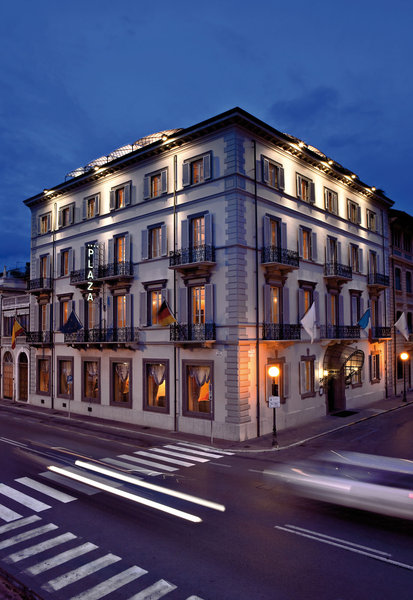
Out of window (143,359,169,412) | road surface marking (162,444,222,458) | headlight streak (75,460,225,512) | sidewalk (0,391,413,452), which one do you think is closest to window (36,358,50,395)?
sidewalk (0,391,413,452)

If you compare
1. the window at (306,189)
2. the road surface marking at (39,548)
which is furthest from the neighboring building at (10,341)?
the road surface marking at (39,548)

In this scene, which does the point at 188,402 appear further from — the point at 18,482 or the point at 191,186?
the point at 191,186

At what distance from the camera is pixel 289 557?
9.07 m

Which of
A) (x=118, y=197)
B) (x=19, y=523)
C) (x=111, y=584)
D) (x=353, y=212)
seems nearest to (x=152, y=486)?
(x=19, y=523)

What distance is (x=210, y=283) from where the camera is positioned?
22.3m

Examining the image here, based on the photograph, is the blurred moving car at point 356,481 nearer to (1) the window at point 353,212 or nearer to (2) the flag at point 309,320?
(2) the flag at point 309,320

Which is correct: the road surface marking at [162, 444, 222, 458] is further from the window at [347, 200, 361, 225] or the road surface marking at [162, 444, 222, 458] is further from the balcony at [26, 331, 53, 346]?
the window at [347, 200, 361, 225]

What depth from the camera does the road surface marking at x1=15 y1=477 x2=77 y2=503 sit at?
13000mm

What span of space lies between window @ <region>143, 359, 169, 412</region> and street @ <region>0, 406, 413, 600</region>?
274 inches

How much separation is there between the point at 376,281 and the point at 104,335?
68.6 feet

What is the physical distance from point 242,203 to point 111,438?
45.5 ft

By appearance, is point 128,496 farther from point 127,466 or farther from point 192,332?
point 192,332

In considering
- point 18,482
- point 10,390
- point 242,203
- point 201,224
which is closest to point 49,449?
point 18,482

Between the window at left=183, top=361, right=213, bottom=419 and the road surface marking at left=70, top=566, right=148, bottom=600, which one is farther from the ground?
the window at left=183, top=361, right=213, bottom=419
